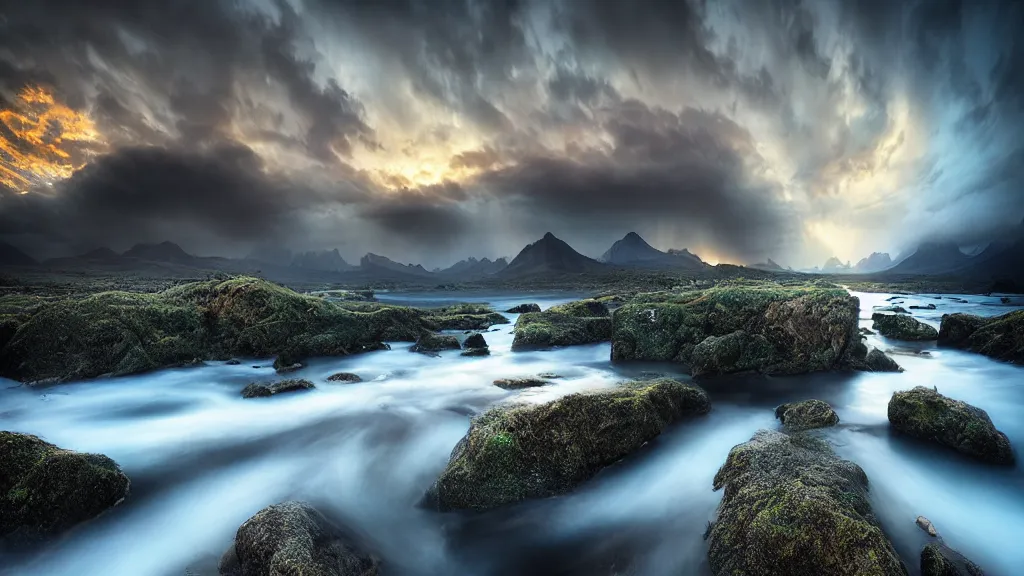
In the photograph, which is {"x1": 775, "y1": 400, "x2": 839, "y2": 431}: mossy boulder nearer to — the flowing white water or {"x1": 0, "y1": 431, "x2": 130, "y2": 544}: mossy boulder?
the flowing white water

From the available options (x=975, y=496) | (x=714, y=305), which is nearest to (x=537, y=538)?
(x=975, y=496)

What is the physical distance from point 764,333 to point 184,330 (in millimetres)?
22722

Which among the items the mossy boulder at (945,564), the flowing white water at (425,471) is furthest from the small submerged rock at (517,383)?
the mossy boulder at (945,564)

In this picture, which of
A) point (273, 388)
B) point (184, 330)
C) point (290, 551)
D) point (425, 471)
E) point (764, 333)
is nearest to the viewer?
point (290, 551)

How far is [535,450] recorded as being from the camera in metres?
7.17

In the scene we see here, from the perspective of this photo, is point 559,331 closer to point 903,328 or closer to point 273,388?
point 273,388

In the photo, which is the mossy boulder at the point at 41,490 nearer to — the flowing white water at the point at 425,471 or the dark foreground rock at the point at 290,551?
the flowing white water at the point at 425,471

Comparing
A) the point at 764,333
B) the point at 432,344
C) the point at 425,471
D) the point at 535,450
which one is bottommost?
the point at 425,471

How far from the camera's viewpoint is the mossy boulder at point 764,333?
14.2 metres

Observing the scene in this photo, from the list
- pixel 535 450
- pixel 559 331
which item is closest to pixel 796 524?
pixel 535 450

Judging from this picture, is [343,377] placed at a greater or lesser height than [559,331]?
lesser

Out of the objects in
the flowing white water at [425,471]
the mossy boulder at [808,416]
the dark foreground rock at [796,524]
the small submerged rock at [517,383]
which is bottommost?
the flowing white water at [425,471]

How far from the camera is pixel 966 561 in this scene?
208 inches

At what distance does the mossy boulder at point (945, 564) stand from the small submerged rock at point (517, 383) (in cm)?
931
